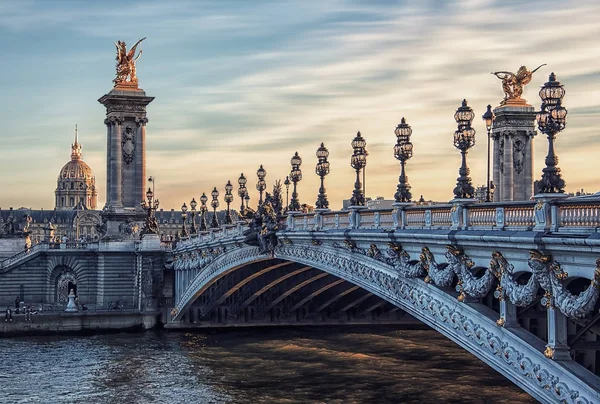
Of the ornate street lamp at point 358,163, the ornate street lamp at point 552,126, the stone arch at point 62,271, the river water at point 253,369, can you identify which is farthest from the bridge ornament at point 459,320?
the stone arch at point 62,271

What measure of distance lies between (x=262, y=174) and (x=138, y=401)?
15.5 meters

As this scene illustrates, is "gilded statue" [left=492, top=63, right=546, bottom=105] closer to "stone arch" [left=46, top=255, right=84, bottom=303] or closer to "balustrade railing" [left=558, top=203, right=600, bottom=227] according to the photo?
"stone arch" [left=46, top=255, right=84, bottom=303]

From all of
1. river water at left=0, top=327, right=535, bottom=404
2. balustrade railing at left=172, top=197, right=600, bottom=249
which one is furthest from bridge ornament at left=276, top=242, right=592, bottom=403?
river water at left=0, top=327, right=535, bottom=404

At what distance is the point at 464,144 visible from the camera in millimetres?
26641

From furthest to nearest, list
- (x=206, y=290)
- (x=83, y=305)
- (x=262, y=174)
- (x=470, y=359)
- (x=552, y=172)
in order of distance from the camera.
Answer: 1. (x=83, y=305)
2. (x=206, y=290)
3. (x=262, y=174)
4. (x=470, y=359)
5. (x=552, y=172)

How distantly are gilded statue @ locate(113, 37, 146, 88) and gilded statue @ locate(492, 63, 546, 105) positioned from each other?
112ft

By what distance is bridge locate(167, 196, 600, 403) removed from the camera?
1959 centimetres

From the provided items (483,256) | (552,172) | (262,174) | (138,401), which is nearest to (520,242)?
(552,172)

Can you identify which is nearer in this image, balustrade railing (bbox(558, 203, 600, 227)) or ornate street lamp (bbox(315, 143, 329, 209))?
balustrade railing (bbox(558, 203, 600, 227))

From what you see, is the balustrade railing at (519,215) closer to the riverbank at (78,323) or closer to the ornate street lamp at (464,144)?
the ornate street lamp at (464,144)

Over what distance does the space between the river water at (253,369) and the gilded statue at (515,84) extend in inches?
648

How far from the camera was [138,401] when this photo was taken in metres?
45.5

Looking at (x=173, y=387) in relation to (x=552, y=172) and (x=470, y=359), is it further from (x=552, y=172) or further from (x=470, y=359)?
(x=552, y=172)

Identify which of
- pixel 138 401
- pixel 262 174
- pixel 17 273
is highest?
pixel 262 174
